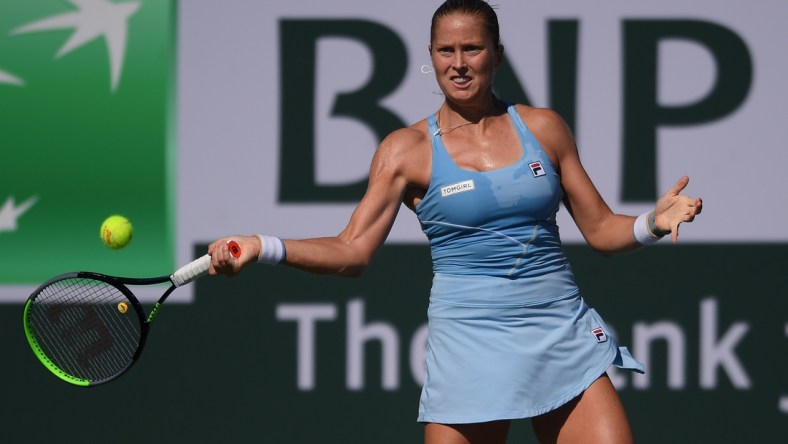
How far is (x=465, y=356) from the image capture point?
3.53m

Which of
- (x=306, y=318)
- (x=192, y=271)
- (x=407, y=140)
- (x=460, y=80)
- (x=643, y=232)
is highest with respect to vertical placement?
(x=460, y=80)

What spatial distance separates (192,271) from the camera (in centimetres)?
352

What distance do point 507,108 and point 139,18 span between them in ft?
7.22

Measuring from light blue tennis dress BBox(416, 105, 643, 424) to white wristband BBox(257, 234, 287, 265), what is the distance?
0.41 metres

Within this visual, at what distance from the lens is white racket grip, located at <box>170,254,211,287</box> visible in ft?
11.4

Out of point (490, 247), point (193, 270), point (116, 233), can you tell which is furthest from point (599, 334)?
point (116, 233)

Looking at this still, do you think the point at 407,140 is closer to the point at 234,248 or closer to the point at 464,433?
the point at 234,248

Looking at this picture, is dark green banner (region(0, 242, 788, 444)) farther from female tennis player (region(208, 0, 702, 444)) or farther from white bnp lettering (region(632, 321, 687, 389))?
female tennis player (region(208, 0, 702, 444))

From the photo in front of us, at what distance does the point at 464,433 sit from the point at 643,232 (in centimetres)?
70

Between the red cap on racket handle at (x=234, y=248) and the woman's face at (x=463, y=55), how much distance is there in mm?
713

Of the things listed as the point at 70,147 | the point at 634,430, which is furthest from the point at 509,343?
the point at 70,147

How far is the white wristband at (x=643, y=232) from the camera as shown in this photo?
3480mm

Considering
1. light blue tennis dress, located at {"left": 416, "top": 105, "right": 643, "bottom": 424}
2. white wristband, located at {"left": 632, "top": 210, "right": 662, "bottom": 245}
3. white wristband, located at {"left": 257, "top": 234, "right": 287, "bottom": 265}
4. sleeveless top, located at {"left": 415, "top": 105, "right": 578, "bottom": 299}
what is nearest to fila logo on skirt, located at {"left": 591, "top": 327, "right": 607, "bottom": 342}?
light blue tennis dress, located at {"left": 416, "top": 105, "right": 643, "bottom": 424}

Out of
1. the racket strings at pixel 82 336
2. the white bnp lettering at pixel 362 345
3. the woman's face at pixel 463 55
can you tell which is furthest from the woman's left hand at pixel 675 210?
the white bnp lettering at pixel 362 345
